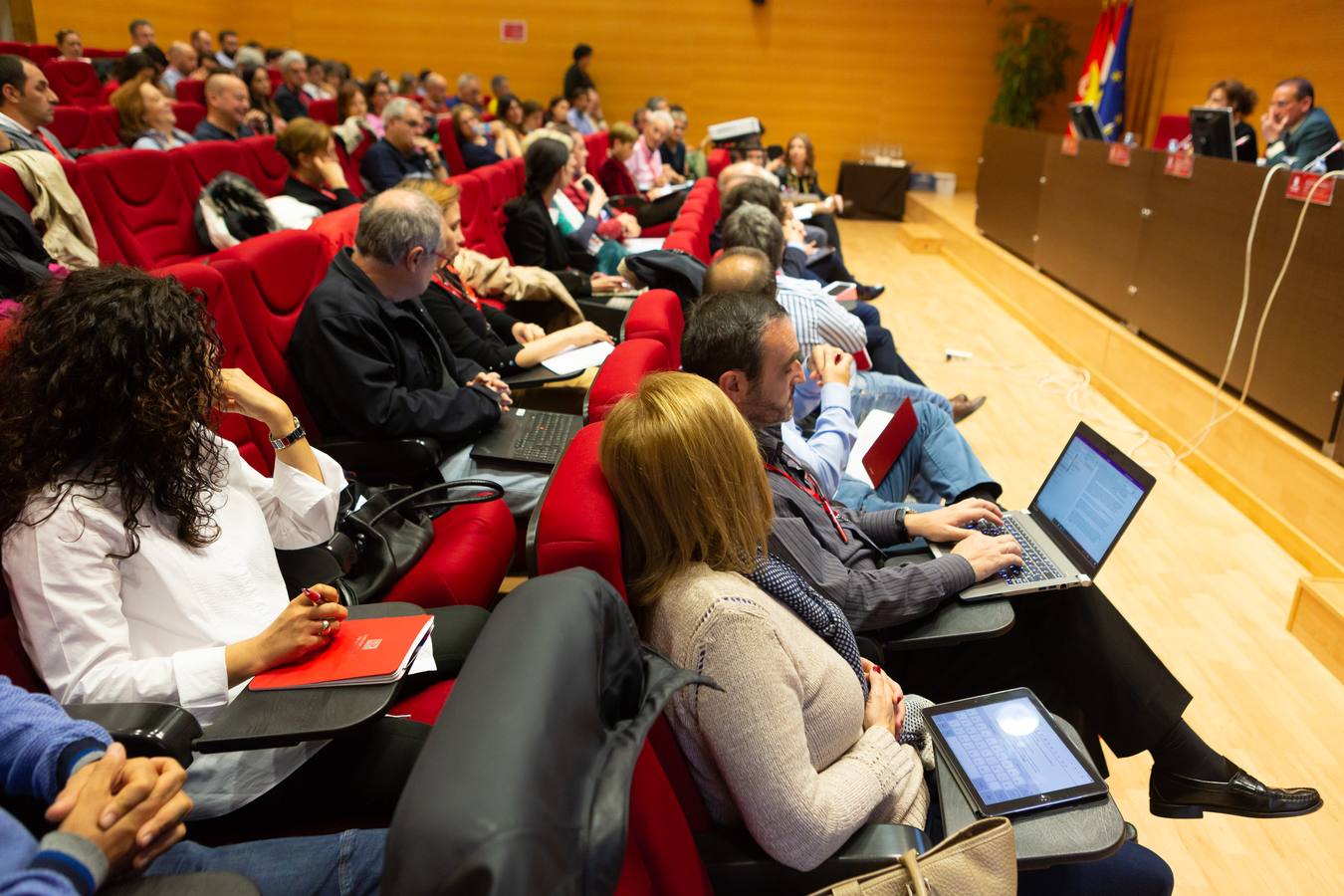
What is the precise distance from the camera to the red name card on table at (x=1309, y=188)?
9.50 ft

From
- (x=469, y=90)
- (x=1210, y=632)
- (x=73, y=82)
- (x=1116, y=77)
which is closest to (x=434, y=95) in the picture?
(x=469, y=90)

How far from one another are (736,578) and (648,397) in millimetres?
257

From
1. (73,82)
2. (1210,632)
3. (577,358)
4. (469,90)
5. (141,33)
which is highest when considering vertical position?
(141,33)

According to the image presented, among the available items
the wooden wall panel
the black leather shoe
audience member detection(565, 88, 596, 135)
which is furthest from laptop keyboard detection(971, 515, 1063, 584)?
the wooden wall panel

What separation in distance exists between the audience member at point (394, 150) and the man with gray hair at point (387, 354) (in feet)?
10.2

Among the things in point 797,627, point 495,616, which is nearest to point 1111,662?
point 797,627

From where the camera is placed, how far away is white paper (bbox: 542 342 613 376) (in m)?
2.66

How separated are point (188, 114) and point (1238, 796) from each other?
22.8 ft

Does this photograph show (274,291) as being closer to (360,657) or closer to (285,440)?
(285,440)

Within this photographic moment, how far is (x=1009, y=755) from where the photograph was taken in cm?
126

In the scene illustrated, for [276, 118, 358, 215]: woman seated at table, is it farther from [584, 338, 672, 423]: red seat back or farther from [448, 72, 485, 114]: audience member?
[448, 72, 485, 114]: audience member

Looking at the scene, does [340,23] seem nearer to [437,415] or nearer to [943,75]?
[943,75]

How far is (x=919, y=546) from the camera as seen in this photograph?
178cm

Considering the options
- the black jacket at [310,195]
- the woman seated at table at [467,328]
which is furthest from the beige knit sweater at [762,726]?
the black jacket at [310,195]
